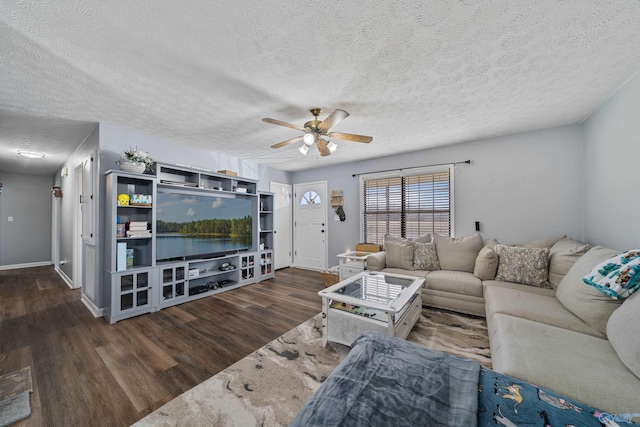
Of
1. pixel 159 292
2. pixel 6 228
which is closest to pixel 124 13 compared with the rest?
pixel 159 292

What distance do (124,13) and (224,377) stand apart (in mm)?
2539

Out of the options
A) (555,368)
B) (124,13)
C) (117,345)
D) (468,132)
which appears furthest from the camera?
(468,132)

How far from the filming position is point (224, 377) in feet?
5.95

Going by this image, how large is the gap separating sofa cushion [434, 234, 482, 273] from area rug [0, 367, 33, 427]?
420 centimetres

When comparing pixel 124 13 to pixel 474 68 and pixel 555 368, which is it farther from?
pixel 555 368

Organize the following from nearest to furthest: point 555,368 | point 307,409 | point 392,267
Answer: point 307,409, point 555,368, point 392,267

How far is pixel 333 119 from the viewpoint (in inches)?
90.0

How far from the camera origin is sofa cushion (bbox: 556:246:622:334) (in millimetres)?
1544

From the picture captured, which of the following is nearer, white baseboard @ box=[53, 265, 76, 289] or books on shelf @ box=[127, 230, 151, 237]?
books on shelf @ box=[127, 230, 151, 237]

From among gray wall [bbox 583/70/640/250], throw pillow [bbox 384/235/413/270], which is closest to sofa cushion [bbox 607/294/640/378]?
gray wall [bbox 583/70/640/250]

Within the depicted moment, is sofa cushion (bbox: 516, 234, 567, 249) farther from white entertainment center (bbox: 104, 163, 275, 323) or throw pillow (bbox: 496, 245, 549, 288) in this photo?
white entertainment center (bbox: 104, 163, 275, 323)

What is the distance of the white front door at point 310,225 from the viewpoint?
540cm

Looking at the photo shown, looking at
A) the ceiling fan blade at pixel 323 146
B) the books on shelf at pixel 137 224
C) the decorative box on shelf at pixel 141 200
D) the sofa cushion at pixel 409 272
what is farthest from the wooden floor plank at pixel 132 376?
the sofa cushion at pixel 409 272

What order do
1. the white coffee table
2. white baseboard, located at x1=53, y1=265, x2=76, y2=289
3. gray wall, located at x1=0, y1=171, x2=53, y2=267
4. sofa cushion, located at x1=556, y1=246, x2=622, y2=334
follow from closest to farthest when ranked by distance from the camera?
sofa cushion, located at x1=556, y1=246, x2=622, y2=334 < the white coffee table < white baseboard, located at x1=53, y1=265, x2=76, y2=289 < gray wall, located at x1=0, y1=171, x2=53, y2=267
